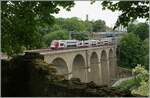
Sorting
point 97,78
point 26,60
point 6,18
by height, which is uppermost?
point 6,18

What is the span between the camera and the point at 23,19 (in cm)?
794

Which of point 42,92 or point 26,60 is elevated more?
point 26,60

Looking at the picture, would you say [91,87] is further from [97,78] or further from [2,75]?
[97,78]

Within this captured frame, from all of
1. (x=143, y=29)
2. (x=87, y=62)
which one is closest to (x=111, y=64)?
(x=87, y=62)

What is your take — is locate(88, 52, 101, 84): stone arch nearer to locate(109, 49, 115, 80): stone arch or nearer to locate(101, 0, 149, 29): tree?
locate(109, 49, 115, 80): stone arch

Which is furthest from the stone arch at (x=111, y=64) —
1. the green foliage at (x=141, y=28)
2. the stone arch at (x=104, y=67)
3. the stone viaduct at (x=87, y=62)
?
the green foliage at (x=141, y=28)

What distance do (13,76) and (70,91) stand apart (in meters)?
1.10

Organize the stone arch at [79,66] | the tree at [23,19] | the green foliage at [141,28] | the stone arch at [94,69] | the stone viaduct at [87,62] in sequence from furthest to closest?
the stone arch at [94,69], the stone arch at [79,66], the stone viaduct at [87,62], the green foliage at [141,28], the tree at [23,19]

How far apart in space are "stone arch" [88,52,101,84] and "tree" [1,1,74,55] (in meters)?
41.4

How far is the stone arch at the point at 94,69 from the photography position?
50631 millimetres

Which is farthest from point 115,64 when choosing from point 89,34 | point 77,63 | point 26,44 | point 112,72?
point 26,44

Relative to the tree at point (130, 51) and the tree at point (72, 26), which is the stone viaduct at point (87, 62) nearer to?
the tree at point (130, 51)

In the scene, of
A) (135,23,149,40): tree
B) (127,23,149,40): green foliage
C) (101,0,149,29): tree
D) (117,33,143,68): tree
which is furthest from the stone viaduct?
(101,0,149,29): tree

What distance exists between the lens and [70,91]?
16.5 feet
